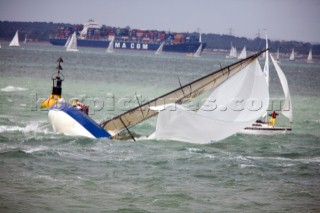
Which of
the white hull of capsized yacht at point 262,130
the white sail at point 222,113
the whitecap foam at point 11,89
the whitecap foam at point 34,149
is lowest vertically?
the whitecap foam at point 11,89

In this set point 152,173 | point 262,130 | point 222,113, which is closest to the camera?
point 152,173

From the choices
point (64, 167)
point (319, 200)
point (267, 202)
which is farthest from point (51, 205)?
point (319, 200)

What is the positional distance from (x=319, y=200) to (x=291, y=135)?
15478mm

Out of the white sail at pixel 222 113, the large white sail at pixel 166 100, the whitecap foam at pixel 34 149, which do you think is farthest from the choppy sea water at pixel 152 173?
the large white sail at pixel 166 100

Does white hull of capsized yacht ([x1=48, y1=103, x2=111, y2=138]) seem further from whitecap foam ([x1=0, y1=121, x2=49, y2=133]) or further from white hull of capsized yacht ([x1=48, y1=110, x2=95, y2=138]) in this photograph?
whitecap foam ([x1=0, y1=121, x2=49, y2=133])

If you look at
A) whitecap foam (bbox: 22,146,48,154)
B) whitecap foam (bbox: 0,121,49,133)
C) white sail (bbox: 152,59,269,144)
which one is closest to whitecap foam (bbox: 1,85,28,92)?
whitecap foam (bbox: 0,121,49,133)

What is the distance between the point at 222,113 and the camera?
106 ft

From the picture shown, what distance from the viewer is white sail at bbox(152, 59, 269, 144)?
31.2m

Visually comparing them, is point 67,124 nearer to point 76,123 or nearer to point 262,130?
point 76,123

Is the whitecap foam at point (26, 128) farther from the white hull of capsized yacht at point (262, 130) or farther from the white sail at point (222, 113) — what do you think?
the white hull of capsized yacht at point (262, 130)

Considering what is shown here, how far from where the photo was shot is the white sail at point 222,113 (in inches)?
1227

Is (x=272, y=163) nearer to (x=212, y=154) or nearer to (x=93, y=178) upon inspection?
(x=212, y=154)

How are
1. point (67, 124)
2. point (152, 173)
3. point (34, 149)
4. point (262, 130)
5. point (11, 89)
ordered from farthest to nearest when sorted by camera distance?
point (11, 89)
point (262, 130)
point (67, 124)
point (34, 149)
point (152, 173)

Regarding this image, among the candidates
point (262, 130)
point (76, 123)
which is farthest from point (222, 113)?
point (76, 123)
